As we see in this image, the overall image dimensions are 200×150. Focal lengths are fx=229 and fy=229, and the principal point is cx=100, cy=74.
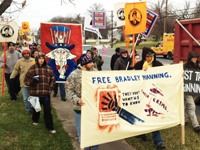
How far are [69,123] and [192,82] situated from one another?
120 inches

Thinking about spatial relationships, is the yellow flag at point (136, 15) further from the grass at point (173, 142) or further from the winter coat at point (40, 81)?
the grass at point (173, 142)

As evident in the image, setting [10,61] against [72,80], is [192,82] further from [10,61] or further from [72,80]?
[10,61]

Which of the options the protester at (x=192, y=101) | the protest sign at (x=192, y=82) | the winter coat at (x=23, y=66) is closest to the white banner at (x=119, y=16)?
the protester at (x=192, y=101)

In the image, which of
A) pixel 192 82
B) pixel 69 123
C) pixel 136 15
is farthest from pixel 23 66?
pixel 192 82

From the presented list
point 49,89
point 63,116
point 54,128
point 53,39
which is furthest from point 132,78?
point 53,39

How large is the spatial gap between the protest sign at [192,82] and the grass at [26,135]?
2.81m

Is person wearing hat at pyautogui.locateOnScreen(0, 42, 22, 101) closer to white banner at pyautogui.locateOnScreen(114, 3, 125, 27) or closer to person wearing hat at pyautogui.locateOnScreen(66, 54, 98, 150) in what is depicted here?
white banner at pyautogui.locateOnScreen(114, 3, 125, 27)

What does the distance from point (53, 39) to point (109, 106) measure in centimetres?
359

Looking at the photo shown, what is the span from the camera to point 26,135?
4.75 m

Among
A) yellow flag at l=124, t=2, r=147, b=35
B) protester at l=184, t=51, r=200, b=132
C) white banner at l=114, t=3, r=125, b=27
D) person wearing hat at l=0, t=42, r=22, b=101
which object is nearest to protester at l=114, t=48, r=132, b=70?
white banner at l=114, t=3, r=125, b=27

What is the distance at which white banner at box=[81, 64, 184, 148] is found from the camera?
3.43m

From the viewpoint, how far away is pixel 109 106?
11.6ft

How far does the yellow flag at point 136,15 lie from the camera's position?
558cm

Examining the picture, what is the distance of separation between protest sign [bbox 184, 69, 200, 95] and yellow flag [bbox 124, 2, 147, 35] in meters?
1.52
